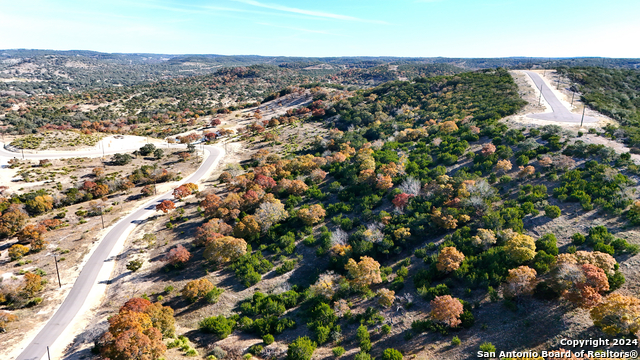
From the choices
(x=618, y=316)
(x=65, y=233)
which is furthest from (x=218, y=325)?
(x=65, y=233)

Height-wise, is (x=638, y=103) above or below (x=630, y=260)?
above

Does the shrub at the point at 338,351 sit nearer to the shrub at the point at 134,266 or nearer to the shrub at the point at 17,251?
the shrub at the point at 134,266

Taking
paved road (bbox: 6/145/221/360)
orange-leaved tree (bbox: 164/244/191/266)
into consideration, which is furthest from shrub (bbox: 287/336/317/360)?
paved road (bbox: 6/145/221/360)

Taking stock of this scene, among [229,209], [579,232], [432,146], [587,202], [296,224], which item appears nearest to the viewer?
[579,232]

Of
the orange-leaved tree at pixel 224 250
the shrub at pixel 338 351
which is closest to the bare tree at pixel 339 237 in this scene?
the orange-leaved tree at pixel 224 250

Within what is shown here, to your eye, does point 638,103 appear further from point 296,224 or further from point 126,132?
point 126,132

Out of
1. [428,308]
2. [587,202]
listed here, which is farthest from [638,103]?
[428,308]

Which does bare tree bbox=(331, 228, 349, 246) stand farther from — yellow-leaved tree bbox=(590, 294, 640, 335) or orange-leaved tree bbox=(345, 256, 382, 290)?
yellow-leaved tree bbox=(590, 294, 640, 335)
